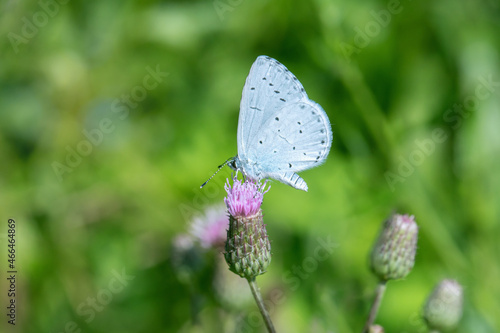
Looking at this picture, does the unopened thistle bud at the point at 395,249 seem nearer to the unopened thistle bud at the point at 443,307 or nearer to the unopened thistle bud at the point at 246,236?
the unopened thistle bud at the point at 443,307

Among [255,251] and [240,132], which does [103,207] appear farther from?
[255,251]

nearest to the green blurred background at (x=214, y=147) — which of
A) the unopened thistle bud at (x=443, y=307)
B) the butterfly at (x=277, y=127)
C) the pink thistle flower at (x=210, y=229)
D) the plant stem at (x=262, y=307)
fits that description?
the pink thistle flower at (x=210, y=229)

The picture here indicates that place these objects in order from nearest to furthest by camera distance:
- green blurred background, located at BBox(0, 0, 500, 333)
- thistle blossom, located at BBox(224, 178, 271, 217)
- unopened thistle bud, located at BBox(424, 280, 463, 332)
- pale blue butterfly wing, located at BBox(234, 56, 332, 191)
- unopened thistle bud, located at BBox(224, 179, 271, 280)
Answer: unopened thistle bud, located at BBox(224, 179, 271, 280)
thistle blossom, located at BBox(224, 178, 271, 217)
unopened thistle bud, located at BBox(424, 280, 463, 332)
pale blue butterfly wing, located at BBox(234, 56, 332, 191)
green blurred background, located at BBox(0, 0, 500, 333)

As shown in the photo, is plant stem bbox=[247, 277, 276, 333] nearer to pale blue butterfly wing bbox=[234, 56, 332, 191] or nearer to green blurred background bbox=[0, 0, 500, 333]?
pale blue butterfly wing bbox=[234, 56, 332, 191]

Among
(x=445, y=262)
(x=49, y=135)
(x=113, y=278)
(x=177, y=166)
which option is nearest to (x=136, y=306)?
(x=113, y=278)

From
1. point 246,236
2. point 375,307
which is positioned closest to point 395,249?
point 375,307

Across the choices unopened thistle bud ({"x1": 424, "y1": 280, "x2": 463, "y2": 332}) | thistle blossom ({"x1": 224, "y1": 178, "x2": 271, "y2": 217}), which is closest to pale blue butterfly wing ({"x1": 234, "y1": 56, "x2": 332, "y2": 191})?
thistle blossom ({"x1": 224, "y1": 178, "x2": 271, "y2": 217})

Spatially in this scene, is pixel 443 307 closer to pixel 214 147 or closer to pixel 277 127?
pixel 277 127
